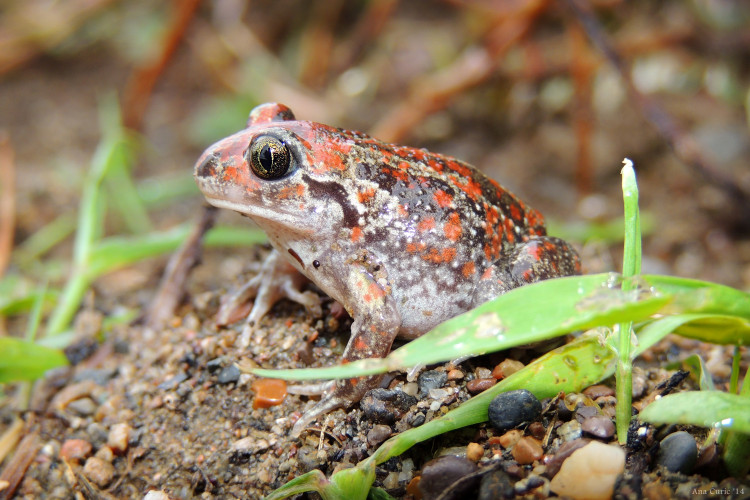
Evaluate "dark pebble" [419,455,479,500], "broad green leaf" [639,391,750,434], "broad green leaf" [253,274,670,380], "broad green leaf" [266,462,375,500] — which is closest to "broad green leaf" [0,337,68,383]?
"broad green leaf" [266,462,375,500]

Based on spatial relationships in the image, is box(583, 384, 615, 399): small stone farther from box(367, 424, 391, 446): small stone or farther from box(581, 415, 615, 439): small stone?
box(367, 424, 391, 446): small stone

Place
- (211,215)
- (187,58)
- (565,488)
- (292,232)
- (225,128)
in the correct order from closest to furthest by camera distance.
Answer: (565,488) → (292,232) → (211,215) → (225,128) → (187,58)

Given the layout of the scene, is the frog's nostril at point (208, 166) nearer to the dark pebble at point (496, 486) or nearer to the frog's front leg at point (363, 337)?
the frog's front leg at point (363, 337)

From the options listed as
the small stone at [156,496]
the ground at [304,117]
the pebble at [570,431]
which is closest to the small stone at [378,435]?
the ground at [304,117]

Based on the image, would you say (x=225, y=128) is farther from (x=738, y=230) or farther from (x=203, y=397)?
→ (x=738, y=230)

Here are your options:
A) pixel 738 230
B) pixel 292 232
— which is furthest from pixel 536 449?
pixel 738 230
